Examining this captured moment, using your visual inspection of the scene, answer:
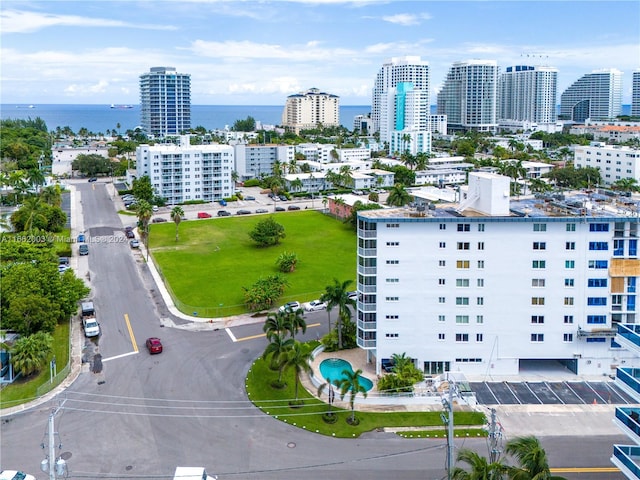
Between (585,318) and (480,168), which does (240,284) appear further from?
(480,168)

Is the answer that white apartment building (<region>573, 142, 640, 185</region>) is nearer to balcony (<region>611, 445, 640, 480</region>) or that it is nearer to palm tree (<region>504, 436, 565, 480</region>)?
balcony (<region>611, 445, 640, 480</region>)

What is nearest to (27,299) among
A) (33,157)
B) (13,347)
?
(13,347)

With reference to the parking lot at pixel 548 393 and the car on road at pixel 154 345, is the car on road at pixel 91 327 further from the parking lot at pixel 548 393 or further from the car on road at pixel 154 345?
the parking lot at pixel 548 393

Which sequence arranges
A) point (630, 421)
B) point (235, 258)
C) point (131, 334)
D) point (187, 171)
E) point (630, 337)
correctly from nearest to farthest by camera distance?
point (630, 421) < point (630, 337) < point (131, 334) < point (235, 258) < point (187, 171)

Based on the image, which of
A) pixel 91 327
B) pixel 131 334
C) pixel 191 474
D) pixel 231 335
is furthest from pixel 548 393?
pixel 91 327

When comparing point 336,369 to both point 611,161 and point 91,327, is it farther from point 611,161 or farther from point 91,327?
point 611,161

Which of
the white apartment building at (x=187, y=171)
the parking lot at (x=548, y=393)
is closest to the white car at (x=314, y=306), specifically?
the parking lot at (x=548, y=393)
